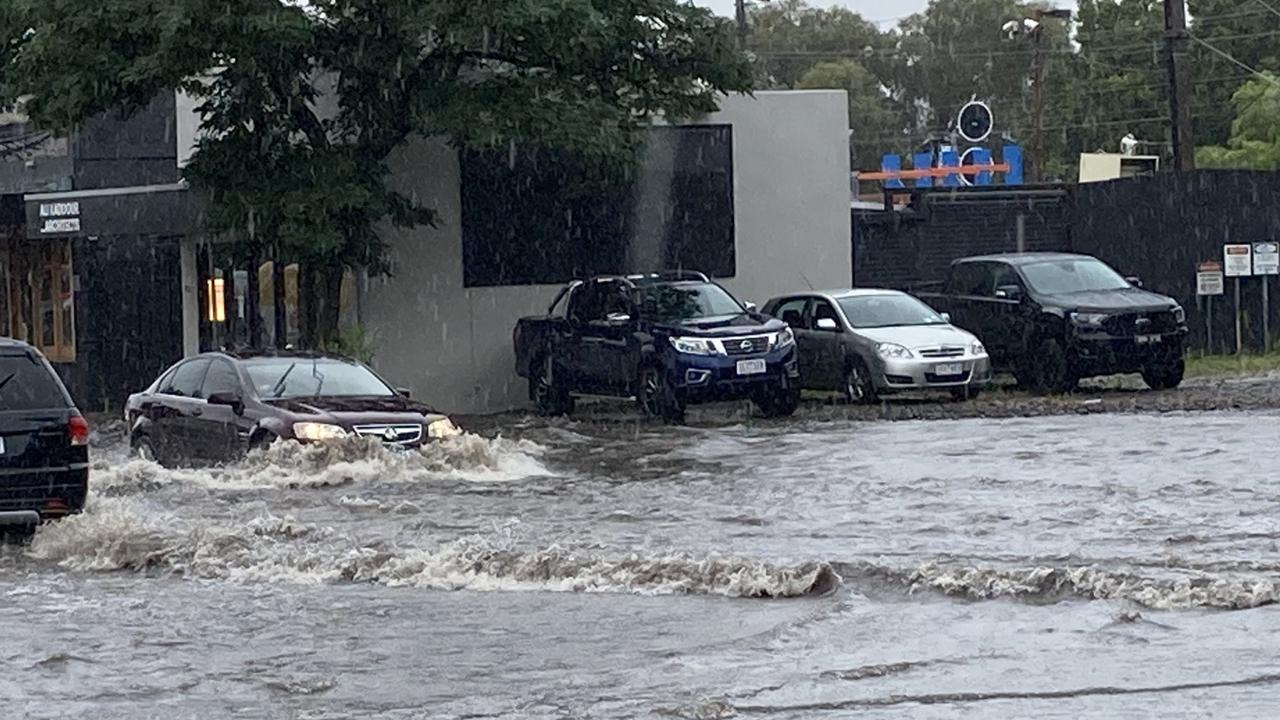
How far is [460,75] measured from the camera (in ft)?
92.7

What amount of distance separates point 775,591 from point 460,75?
1677 centimetres

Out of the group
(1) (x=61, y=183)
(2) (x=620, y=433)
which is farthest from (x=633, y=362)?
(1) (x=61, y=183)

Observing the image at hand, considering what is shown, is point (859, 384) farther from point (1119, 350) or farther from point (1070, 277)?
point (1070, 277)

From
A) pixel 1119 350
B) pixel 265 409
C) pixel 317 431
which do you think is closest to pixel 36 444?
pixel 317 431

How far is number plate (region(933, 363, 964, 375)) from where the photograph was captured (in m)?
25.8

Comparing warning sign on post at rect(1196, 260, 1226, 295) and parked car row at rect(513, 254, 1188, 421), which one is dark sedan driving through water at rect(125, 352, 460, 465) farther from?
warning sign on post at rect(1196, 260, 1226, 295)

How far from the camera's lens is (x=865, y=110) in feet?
271

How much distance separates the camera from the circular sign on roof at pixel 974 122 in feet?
159

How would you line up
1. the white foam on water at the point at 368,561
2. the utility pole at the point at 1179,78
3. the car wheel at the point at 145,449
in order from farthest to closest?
the utility pole at the point at 1179,78
the car wheel at the point at 145,449
the white foam on water at the point at 368,561

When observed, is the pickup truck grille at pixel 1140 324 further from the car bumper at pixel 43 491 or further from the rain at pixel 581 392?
the car bumper at pixel 43 491

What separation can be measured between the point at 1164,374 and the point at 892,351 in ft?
12.1

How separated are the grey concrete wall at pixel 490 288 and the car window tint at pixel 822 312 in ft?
14.5

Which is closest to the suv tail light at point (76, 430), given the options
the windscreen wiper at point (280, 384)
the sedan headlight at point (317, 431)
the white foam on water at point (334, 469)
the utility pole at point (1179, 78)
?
the white foam on water at point (334, 469)

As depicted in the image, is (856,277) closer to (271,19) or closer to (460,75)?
(460,75)
